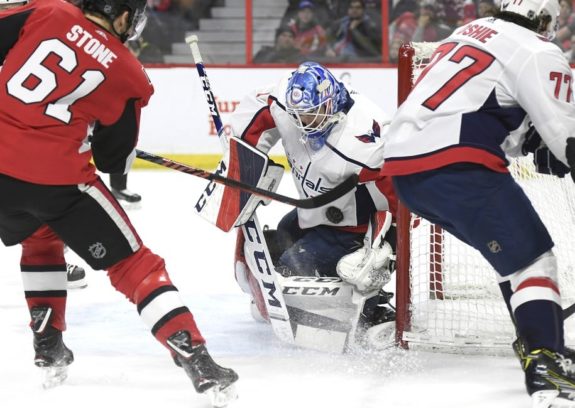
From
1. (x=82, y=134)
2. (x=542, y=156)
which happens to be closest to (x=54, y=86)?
(x=82, y=134)

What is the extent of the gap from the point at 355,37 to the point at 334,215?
393 centimetres

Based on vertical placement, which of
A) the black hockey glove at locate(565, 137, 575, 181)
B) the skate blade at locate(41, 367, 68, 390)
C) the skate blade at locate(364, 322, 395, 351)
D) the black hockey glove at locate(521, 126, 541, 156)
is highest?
the black hockey glove at locate(565, 137, 575, 181)

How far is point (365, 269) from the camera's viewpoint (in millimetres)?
3125

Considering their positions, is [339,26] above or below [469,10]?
below

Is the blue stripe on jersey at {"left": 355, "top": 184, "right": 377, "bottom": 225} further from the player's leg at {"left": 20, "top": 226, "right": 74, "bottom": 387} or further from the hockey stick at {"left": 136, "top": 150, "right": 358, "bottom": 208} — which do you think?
the player's leg at {"left": 20, "top": 226, "right": 74, "bottom": 387}

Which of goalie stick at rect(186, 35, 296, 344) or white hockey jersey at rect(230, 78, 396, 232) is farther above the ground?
white hockey jersey at rect(230, 78, 396, 232)

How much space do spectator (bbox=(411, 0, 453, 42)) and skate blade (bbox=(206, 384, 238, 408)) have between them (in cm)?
481

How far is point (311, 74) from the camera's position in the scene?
314cm

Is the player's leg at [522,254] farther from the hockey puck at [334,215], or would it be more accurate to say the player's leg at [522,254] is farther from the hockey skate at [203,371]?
the hockey puck at [334,215]

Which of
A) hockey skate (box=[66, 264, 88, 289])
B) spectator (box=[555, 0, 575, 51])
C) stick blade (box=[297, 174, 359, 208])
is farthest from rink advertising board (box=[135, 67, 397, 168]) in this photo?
stick blade (box=[297, 174, 359, 208])

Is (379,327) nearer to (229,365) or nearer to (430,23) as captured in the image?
(229,365)

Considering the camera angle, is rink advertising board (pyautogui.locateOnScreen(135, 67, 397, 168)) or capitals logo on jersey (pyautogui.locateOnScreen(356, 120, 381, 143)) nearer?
capitals logo on jersey (pyautogui.locateOnScreen(356, 120, 381, 143))

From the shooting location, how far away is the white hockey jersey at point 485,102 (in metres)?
2.39

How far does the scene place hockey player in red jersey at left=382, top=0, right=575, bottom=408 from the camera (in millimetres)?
2404
